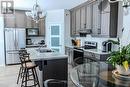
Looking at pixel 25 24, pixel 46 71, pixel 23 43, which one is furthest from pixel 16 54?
pixel 46 71

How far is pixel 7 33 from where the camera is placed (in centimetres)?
634

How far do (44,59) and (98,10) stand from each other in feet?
8.16

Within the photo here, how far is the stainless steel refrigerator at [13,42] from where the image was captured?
251 inches

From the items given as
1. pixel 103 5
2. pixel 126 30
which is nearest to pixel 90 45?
pixel 103 5

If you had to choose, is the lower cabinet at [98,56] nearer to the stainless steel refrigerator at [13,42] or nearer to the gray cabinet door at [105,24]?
the gray cabinet door at [105,24]

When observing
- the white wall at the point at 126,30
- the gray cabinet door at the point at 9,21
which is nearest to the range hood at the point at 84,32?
the white wall at the point at 126,30

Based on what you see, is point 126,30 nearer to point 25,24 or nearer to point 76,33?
point 76,33

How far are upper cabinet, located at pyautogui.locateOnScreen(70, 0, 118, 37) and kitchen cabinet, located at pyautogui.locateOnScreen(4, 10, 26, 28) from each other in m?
2.41

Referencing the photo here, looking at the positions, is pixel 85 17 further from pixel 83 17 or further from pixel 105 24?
pixel 105 24

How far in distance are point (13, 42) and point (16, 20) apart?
1050 mm

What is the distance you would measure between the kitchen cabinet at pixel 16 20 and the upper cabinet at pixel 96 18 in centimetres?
241

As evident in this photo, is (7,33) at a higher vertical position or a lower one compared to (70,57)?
higher

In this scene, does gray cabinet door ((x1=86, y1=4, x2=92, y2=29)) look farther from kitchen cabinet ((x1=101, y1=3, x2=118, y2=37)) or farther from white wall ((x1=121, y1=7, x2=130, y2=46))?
white wall ((x1=121, y1=7, x2=130, y2=46))

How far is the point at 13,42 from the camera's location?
255 inches
